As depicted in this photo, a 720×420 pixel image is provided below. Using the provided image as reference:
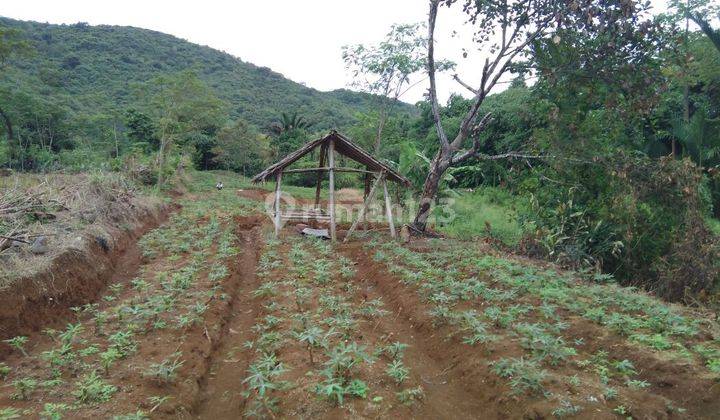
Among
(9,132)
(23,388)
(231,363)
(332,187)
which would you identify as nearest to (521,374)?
(231,363)

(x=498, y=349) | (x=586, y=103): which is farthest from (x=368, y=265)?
(x=586, y=103)

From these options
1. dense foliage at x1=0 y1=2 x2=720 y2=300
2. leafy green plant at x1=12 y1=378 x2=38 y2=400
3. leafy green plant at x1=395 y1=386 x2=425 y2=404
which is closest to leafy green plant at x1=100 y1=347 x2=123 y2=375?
leafy green plant at x1=12 y1=378 x2=38 y2=400

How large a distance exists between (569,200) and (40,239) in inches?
443

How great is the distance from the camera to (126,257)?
1001cm

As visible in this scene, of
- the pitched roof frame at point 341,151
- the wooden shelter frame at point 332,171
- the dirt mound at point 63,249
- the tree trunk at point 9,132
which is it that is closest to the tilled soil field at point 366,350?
the dirt mound at point 63,249

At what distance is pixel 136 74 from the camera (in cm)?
5856

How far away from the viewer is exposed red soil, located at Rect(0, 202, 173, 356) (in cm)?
573

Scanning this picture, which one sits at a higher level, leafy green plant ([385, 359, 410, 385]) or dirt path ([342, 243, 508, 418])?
leafy green plant ([385, 359, 410, 385])

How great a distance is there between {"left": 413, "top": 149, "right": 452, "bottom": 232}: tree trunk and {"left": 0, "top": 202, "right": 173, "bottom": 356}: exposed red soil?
7.68 meters

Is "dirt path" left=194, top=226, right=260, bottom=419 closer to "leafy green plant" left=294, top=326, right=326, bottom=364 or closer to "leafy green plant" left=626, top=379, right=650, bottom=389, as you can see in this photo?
"leafy green plant" left=294, top=326, right=326, bottom=364

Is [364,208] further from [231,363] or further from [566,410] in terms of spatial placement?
[566,410]

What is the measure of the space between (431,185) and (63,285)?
9.56 m

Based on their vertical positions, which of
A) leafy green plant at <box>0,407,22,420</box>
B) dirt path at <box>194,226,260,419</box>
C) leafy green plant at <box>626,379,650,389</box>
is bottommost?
dirt path at <box>194,226,260,419</box>

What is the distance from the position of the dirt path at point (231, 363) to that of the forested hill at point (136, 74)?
37.4 m
